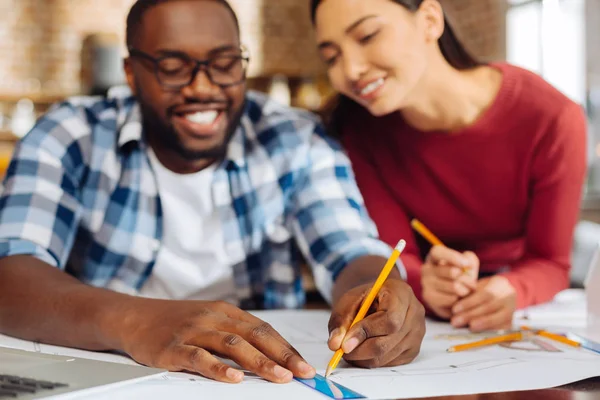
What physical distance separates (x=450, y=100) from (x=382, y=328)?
71 cm

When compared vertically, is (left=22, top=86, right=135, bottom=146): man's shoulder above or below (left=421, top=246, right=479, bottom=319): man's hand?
above

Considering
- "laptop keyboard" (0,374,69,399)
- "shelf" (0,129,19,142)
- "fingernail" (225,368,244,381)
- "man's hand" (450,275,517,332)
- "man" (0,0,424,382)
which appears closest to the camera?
"laptop keyboard" (0,374,69,399)

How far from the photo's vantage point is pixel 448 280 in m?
1.22

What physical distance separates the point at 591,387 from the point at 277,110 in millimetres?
902

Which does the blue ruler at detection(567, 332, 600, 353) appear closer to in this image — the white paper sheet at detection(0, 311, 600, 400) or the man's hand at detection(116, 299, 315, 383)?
the white paper sheet at detection(0, 311, 600, 400)

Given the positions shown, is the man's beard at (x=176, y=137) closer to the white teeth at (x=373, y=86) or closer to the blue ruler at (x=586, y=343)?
the white teeth at (x=373, y=86)

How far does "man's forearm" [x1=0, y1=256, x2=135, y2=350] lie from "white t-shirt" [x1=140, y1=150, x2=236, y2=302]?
276 mm

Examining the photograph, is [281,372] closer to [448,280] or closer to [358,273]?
[358,273]

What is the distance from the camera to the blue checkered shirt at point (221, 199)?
4.26 feet

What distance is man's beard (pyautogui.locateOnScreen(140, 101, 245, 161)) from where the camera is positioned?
4.43ft

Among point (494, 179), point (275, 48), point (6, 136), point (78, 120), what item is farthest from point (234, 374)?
point (275, 48)

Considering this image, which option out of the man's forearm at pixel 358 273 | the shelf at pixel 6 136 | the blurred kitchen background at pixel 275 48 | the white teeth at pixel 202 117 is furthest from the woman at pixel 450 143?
the shelf at pixel 6 136

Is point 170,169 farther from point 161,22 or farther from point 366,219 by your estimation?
point 366,219

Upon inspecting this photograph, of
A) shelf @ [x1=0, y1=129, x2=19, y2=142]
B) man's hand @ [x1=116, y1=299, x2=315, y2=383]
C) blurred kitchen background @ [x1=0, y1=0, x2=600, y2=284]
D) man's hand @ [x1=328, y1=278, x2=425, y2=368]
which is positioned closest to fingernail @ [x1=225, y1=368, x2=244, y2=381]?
man's hand @ [x1=116, y1=299, x2=315, y2=383]
